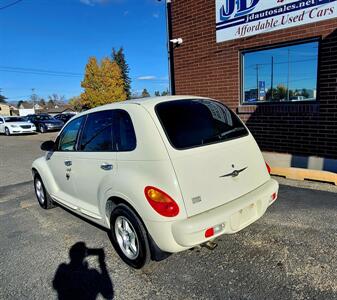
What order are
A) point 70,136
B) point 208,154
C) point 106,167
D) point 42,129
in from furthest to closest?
1. point 42,129
2. point 70,136
3. point 106,167
4. point 208,154

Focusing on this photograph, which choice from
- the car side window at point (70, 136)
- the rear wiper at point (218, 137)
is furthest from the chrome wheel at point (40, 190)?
the rear wiper at point (218, 137)

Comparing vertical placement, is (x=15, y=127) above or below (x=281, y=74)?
below

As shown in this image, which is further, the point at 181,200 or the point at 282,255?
the point at 282,255

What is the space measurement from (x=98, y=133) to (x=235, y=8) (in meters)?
5.44

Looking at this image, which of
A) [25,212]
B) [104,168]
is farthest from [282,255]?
[25,212]

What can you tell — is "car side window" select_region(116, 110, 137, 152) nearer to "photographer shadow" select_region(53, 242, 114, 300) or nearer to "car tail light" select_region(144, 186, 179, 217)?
"car tail light" select_region(144, 186, 179, 217)

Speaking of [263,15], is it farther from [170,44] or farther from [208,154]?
[208,154]

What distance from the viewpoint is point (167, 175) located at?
270cm

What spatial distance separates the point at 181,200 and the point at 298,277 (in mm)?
1343

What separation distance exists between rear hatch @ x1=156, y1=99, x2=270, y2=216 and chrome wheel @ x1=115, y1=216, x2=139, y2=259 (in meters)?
0.75

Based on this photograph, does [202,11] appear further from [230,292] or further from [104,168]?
[230,292]

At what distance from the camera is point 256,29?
7004 mm

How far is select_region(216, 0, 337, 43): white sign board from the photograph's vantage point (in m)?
6.05

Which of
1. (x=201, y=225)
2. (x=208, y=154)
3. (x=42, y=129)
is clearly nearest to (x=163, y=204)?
(x=201, y=225)
